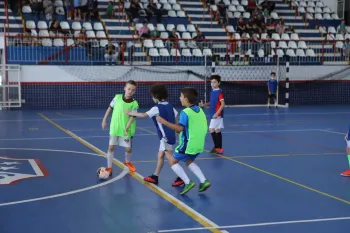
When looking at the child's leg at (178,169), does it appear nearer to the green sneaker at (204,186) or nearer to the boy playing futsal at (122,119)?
the green sneaker at (204,186)

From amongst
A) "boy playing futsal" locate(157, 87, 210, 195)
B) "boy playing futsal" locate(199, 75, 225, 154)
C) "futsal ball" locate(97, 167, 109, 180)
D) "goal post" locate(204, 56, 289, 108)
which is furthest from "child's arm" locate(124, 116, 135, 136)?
"goal post" locate(204, 56, 289, 108)

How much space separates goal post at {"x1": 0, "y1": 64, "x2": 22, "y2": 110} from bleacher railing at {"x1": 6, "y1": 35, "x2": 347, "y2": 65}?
→ 0.57 metres

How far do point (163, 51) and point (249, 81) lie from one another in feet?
15.8

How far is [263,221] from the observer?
597 centimetres

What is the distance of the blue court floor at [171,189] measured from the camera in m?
5.86

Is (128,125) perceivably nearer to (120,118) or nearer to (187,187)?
(120,118)

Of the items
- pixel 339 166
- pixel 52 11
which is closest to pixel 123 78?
pixel 52 11

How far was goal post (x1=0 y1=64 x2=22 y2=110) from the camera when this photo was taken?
907 inches

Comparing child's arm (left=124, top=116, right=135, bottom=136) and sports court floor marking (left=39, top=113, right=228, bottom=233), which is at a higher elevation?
child's arm (left=124, top=116, right=135, bottom=136)

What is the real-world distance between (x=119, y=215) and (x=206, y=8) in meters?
27.5

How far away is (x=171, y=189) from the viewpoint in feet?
25.0

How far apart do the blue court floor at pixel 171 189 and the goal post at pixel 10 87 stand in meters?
9.76

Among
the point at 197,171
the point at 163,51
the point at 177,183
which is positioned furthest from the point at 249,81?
the point at 197,171

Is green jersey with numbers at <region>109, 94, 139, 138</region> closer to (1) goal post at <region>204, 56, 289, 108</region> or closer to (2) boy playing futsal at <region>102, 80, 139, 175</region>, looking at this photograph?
(2) boy playing futsal at <region>102, 80, 139, 175</region>
